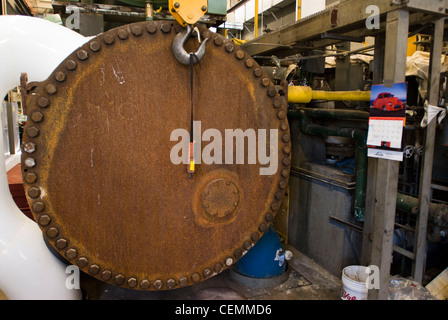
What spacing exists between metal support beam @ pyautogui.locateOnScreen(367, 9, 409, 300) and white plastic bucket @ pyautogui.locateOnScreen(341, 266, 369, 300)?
0.12 m

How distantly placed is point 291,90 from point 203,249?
A: 68.4 inches

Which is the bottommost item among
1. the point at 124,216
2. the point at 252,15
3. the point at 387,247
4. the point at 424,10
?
the point at 387,247

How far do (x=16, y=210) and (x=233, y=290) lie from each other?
189 cm

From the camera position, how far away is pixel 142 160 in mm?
1983

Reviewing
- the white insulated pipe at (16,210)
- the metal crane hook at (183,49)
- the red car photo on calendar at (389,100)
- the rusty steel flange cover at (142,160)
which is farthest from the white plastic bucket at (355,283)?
the white insulated pipe at (16,210)

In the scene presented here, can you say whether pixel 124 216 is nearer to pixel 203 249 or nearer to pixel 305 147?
pixel 203 249

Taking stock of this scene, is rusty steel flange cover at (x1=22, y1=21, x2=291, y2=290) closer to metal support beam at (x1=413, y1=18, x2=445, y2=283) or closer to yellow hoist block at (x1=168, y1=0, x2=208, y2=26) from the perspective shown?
yellow hoist block at (x1=168, y1=0, x2=208, y2=26)

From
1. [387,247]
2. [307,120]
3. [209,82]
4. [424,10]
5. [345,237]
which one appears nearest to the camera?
[209,82]

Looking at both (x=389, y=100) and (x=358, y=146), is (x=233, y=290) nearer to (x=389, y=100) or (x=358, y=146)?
(x=358, y=146)

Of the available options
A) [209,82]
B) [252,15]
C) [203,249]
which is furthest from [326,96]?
[252,15]

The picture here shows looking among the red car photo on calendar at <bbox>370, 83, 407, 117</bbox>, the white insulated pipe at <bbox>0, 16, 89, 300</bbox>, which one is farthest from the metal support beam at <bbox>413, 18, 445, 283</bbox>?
the white insulated pipe at <bbox>0, 16, 89, 300</bbox>

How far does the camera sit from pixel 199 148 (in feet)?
6.81

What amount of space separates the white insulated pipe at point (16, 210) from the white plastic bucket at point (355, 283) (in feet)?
6.93

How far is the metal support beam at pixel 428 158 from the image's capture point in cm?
245
